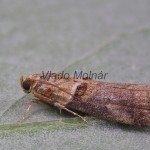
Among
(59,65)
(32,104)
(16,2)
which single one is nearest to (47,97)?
(32,104)

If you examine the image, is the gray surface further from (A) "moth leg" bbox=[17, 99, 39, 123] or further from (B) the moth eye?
(B) the moth eye

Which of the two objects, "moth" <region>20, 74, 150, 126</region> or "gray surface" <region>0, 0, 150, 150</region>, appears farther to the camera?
"moth" <region>20, 74, 150, 126</region>

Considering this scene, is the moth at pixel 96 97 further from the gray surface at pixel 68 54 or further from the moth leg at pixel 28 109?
the gray surface at pixel 68 54

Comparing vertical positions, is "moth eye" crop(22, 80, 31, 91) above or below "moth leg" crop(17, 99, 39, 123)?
above

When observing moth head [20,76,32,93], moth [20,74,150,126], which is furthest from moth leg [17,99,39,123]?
moth head [20,76,32,93]

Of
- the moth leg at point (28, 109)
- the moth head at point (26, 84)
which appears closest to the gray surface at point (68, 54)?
the moth leg at point (28, 109)

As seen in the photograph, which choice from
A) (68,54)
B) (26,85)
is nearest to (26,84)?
(26,85)
